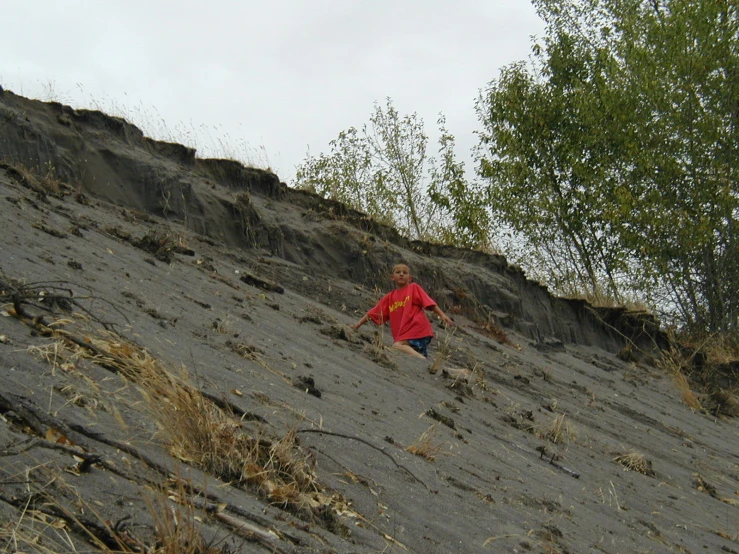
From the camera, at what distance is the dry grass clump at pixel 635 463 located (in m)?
7.09

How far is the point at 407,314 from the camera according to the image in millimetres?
9508

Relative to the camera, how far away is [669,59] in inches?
692

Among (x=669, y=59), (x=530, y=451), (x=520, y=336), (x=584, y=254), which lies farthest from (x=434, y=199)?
(x=530, y=451)

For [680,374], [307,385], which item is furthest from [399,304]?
[680,374]

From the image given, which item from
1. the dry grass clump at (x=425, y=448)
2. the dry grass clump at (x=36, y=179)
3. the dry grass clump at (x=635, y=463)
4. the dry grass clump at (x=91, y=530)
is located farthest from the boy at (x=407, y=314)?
the dry grass clump at (x=91, y=530)

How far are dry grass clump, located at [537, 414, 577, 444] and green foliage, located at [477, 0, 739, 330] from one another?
10934mm

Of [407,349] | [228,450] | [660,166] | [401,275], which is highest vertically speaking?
[660,166]

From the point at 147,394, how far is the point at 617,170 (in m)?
17.7

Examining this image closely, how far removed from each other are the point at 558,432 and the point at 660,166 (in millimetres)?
12284

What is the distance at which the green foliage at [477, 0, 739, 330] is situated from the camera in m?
17.5

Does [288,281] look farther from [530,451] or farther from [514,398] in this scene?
[530,451]

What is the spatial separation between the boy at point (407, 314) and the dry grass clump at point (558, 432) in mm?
2186

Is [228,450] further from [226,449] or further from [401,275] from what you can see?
[401,275]

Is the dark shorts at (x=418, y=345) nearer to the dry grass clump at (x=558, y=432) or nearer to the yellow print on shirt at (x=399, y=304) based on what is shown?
the yellow print on shirt at (x=399, y=304)
